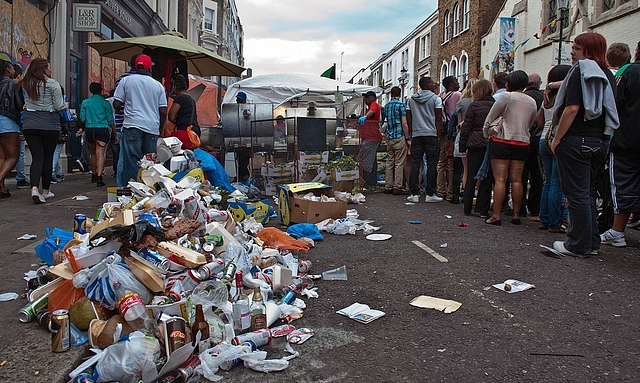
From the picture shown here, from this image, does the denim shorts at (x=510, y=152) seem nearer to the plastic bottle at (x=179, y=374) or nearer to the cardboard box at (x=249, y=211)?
the cardboard box at (x=249, y=211)

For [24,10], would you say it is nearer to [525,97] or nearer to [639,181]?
[525,97]

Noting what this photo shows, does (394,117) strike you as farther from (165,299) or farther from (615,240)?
(165,299)

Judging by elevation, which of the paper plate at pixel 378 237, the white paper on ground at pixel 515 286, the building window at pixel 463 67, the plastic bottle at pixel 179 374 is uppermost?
the building window at pixel 463 67

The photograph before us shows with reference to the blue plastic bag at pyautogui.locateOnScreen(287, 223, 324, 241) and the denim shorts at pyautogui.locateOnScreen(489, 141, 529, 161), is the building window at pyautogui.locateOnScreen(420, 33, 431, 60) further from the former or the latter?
the blue plastic bag at pyautogui.locateOnScreen(287, 223, 324, 241)

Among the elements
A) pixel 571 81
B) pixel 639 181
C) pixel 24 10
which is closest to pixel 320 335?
pixel 571 81

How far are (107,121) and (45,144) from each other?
247cm

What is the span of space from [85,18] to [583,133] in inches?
454

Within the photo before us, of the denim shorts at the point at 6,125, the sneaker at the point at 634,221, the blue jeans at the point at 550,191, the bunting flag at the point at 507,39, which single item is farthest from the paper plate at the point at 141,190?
the bunting flag at the point at 507,39

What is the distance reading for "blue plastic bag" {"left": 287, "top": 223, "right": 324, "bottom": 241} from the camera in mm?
5580

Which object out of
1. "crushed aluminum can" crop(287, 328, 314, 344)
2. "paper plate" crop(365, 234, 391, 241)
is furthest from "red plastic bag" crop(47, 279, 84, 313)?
"paper plate" crop(365, 234, 391, 241)

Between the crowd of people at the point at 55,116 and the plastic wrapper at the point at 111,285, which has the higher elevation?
the crowd of people at the point at 55,116

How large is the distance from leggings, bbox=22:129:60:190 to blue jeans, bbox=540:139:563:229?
6412mm

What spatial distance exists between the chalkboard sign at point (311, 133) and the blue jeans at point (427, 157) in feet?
4.99

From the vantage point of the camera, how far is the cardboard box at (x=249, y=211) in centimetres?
575
